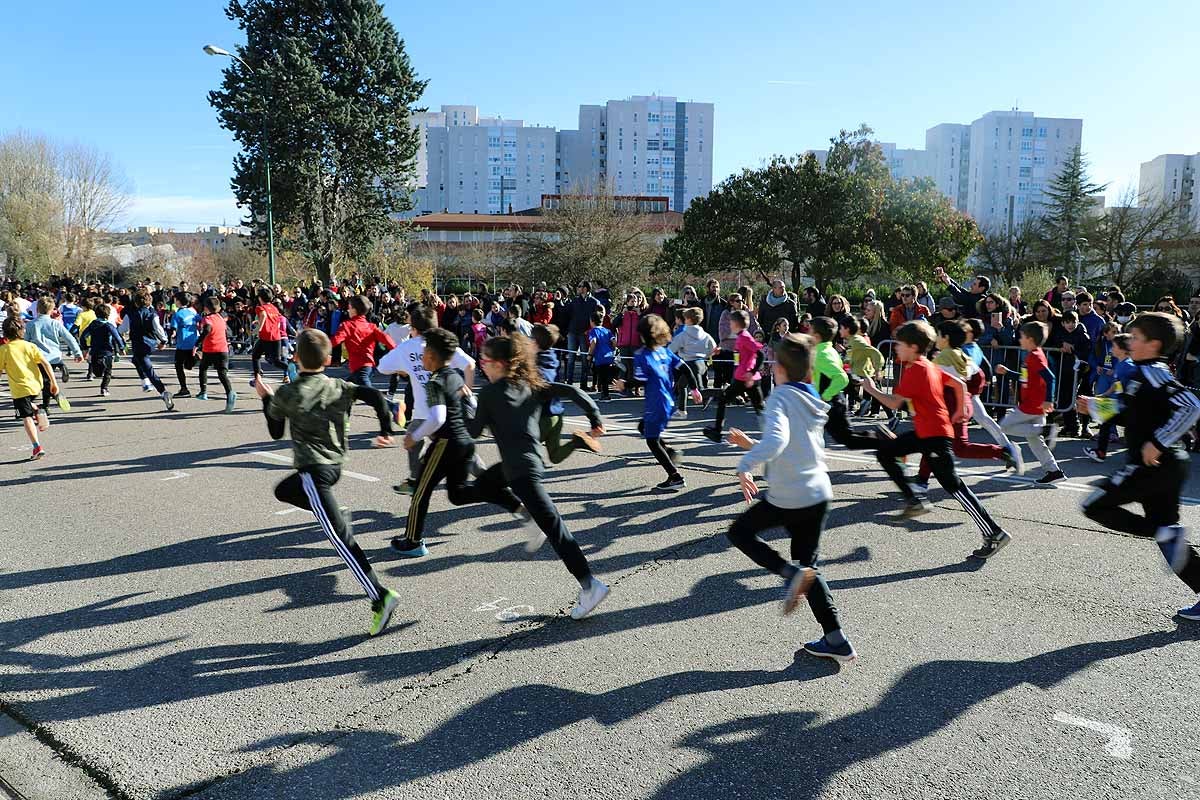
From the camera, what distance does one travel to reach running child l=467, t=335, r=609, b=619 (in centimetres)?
483

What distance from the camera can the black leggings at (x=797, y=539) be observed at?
14.0 ft

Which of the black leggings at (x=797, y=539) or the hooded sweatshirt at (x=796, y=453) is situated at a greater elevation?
the hooded sweatshirt at (x=796, y=453)

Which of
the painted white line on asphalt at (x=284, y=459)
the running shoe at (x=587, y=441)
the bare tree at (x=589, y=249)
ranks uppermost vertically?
the bare tree at (x=589, y=249)

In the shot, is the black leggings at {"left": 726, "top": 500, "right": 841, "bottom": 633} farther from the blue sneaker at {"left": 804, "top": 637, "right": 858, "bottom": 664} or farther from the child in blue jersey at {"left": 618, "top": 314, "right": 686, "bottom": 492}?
the child in blue jersey at {"left": 618, "top": 314, "right": 686, "bottom": 492}

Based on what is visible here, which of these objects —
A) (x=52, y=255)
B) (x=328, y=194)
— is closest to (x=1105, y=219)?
(x=328, y=194)

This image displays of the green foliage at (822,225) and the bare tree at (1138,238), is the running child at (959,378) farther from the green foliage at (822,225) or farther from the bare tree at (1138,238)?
the bare tree at (1138,238)

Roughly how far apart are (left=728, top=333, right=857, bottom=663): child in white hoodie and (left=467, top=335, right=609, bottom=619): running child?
0.98 meters

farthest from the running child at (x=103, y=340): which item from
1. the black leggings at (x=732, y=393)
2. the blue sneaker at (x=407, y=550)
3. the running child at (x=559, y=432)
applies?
the running child at (x=559, y=432)

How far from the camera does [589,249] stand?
137 feet

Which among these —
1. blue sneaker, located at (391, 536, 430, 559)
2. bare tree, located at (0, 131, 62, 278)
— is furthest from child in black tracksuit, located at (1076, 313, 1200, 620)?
bare tree, located at (0, 131, 62, 278)

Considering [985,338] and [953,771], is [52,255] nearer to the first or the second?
[985,338]

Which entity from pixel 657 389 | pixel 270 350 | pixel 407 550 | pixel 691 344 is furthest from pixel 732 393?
pixel 270 350

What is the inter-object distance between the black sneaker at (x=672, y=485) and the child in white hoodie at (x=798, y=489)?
3570mm

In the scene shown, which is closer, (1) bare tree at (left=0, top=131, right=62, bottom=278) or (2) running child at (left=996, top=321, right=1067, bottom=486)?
(2) running child at (left=996, top=321, right=1067, bottom=486)
